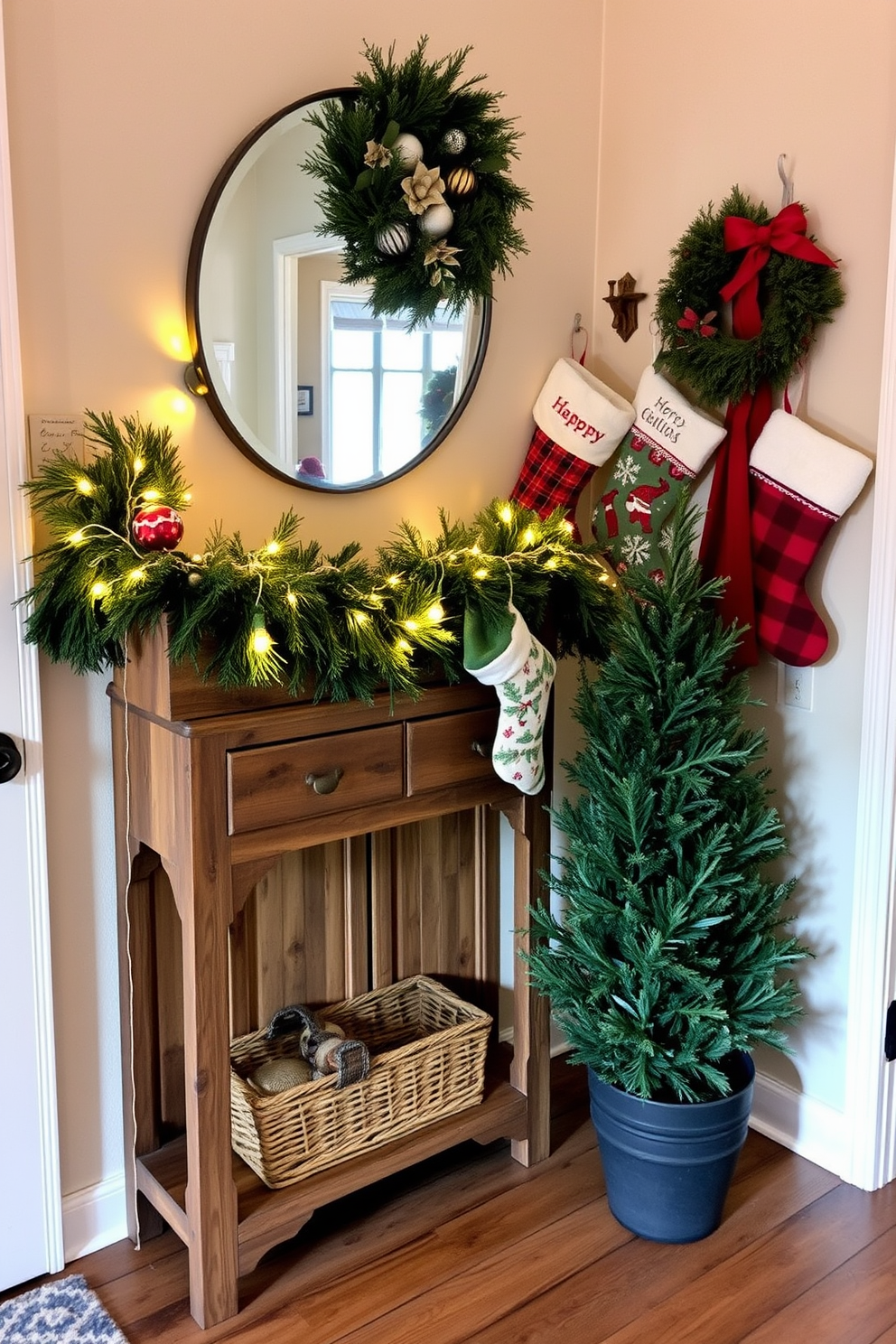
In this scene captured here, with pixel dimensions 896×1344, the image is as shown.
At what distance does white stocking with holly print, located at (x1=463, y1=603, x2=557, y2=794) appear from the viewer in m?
1.89

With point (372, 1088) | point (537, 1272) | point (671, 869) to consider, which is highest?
point (671, 869)

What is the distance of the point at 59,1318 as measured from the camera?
6.11ft

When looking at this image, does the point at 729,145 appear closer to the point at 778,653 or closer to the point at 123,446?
the point at 778,653

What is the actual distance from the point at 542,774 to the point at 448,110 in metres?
1.15

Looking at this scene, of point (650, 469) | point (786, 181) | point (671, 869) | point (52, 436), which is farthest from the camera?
point (650, 469)

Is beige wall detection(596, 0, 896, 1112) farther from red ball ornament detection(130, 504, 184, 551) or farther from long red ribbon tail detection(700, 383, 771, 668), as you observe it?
red ball ornament detection(130, 504, 184, 551)

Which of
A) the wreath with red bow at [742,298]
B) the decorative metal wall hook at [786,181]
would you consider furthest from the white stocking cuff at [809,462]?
the decorative metal wall hook at [786,181]

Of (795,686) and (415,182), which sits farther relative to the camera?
(795,686)

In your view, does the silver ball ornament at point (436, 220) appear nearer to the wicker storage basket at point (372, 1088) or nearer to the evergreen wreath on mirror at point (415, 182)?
the evergreen wreath on mirror at point (415, 182)

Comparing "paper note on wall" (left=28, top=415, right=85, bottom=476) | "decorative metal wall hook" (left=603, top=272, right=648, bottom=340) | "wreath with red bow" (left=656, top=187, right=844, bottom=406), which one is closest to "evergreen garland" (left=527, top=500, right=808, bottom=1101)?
"wreath with red bow" (left=656, top=187, right=844, bottom=406)

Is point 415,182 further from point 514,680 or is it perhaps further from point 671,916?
point 671,916

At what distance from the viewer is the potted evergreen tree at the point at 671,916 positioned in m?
1.97

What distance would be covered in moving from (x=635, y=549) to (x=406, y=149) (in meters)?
0.91

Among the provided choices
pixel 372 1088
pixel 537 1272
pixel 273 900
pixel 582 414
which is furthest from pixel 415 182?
pixel 537 1272
